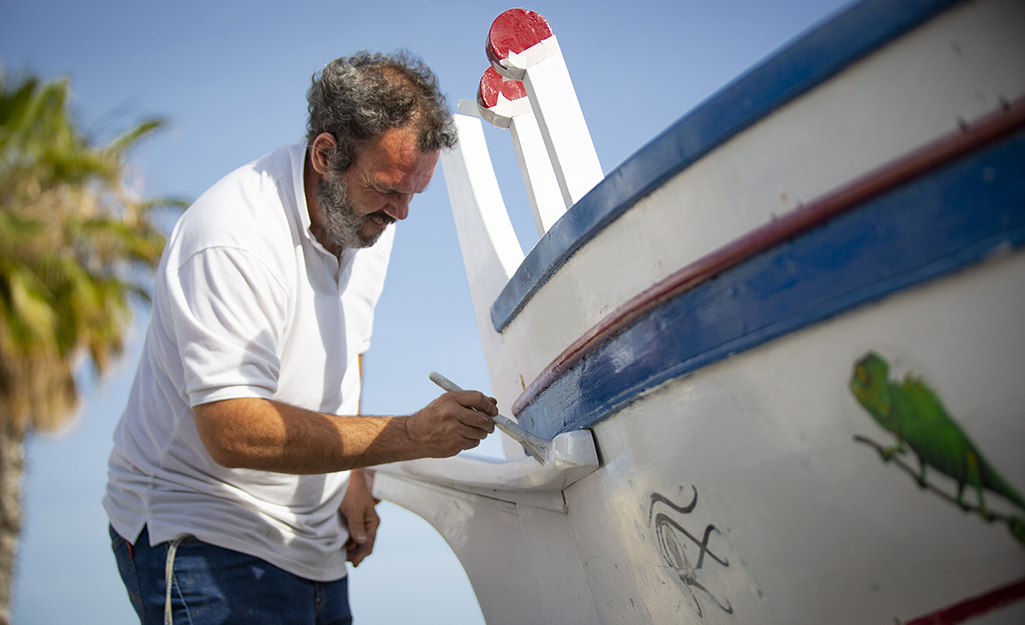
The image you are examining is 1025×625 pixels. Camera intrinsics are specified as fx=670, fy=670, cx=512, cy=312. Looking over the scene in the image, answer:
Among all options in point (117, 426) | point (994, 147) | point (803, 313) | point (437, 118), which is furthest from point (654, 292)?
point (117, 426)

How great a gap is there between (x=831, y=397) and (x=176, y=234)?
1.63m

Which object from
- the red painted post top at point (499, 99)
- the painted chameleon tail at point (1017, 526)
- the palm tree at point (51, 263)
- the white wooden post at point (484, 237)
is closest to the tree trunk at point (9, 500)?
the palm tree at point (51, 263)

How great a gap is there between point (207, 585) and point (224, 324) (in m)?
0.69

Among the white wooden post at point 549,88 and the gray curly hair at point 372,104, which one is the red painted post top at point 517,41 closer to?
the white wooden post at point 549,88

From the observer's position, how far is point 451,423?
66.2 inches

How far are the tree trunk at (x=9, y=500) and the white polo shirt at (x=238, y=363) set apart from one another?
4922mm

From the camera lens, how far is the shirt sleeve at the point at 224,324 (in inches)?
62.9

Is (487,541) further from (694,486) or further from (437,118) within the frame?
(437,118)

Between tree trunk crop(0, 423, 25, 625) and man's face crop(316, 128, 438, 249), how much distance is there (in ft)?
18.2

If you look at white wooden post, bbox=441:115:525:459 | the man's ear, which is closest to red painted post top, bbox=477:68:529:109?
white wooden post, bbox=441:115:525:459

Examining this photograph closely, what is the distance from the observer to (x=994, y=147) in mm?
926

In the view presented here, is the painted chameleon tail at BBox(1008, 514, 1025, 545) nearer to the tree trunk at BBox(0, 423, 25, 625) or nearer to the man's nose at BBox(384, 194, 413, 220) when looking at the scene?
the man's nose at BBox(384, 194, 413, 220)

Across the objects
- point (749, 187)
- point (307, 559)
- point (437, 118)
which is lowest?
point (307, 559)

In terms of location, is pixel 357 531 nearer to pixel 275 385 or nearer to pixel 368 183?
pixel 275 385
